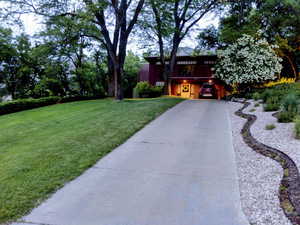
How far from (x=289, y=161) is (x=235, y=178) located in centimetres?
100

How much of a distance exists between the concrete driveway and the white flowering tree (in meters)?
10.1

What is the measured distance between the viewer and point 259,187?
11.2 ft

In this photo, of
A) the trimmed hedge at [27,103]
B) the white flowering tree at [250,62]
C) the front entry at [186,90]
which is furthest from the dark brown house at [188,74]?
the trimmed hedge at [27,103]

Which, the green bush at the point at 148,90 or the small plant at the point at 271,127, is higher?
the green bush at the point at 148,90

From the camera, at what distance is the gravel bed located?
4353 mm

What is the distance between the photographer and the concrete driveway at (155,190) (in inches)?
109

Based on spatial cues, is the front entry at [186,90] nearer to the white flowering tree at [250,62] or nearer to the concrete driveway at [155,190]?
the white flowering tree at [250,62]

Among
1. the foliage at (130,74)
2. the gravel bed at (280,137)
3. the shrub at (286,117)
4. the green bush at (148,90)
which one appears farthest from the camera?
the foliage at (130,74)

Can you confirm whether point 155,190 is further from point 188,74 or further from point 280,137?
point 188,74

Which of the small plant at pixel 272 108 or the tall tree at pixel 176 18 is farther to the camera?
the tall tree at pixel 176 18

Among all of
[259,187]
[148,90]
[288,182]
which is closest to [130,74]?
[148,90]

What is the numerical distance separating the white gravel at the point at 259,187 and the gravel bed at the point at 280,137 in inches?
15.7

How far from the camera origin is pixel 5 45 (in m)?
16.3

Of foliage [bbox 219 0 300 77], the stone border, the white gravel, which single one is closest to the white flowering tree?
foliage [bbox 219 0 300 77]
